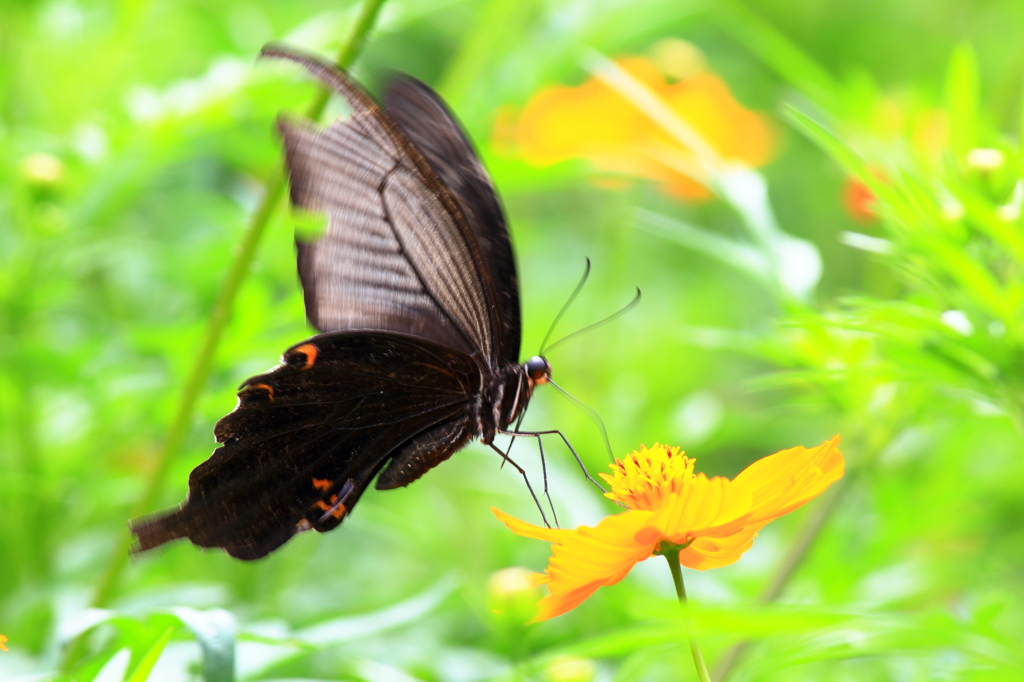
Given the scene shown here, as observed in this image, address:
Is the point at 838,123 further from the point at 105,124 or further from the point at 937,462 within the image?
the point at 105,124

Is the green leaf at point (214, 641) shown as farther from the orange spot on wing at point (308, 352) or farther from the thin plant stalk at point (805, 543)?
the thin plant stalk at point (805, 543)

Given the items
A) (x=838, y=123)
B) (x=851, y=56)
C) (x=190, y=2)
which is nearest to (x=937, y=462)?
(x=838, y=123)

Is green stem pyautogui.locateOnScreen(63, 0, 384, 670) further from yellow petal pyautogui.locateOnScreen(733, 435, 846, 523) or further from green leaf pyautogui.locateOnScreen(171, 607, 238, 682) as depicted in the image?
yellow petal pyautogui.locateOnScreen(733, 435, 846, 523)

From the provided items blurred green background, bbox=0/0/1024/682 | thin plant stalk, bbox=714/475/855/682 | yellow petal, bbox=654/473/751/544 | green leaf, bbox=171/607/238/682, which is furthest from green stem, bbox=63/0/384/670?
thin plant stalk, bbox=714/475/855/682

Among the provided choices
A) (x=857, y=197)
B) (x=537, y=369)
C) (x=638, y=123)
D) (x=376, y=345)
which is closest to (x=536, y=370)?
(x=537, y=369)

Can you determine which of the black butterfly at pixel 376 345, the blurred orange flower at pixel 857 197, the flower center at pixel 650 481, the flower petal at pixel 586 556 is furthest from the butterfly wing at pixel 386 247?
the blurred orange flower at pixel 857 197
